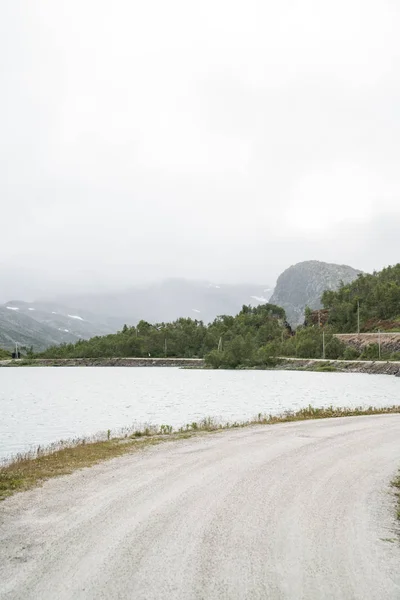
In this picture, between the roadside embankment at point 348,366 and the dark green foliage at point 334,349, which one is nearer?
the roadside embankment at point 348,366

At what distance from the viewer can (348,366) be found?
153 metres

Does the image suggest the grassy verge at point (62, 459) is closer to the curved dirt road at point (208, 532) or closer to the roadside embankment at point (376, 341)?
the curved dirt road at point (208, 532)

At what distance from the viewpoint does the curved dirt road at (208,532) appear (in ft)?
30.2

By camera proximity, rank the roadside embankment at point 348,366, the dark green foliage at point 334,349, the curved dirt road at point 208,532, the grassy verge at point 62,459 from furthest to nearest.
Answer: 1. the dark green foliage at point 334,349
2. the roadside embankment at point 348,366
3. the grassy verge at point 62,459
4. the curved dirt road at point 208,532

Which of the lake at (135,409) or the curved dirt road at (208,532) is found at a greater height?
the curved dirt road at (208,532)

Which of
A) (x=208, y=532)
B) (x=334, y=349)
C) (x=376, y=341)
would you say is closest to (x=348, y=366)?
(x=376, y=341)

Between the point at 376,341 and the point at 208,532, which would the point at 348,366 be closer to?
the point at 376,341

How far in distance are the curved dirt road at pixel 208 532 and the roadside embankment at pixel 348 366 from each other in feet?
377

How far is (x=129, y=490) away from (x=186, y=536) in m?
4.87

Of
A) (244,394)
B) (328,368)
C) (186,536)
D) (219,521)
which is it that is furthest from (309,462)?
(328,368)

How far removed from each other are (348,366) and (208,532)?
149 metres

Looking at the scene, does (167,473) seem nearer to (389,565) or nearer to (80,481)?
(80,481)

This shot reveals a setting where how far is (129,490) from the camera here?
53.1 feet

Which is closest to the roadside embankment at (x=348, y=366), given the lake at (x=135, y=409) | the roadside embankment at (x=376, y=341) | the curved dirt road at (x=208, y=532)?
the roadside embankment at (x=376, y=341)
